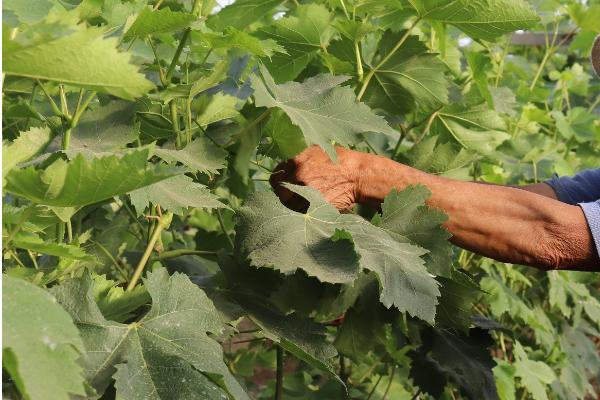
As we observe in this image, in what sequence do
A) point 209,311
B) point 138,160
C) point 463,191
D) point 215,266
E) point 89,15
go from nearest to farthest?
point 138,160
point 209,311
point 89,15
point 463,191
point 215,266

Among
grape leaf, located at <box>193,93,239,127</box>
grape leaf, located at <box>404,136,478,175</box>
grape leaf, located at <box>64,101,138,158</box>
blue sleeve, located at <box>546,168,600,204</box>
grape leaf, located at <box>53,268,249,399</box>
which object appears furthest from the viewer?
blue sleeve, located at <box>546,168,600,204</box>

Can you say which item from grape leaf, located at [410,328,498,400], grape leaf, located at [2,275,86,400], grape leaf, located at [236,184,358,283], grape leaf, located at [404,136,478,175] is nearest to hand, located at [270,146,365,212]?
grape leaf, located at [236,184,358,283]

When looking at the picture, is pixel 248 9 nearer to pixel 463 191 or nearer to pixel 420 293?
pixel 463 191

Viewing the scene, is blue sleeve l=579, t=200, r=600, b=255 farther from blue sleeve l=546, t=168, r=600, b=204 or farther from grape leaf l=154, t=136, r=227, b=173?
grape leaf l=154, t=136, r=227, b=173

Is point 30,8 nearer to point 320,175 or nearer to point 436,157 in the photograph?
point 320,175

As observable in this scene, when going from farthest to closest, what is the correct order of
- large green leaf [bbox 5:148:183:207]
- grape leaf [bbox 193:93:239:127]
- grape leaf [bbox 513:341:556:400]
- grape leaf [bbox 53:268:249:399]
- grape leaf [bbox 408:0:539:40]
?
grape leaf [bbox 513:341:556:400]
grape leaf [bbox 408:0:539:40]
grape leaf [bbox 193:93:239:127]
grape leaf [bbox 53:268:249:399]
large green leaf [bbox 5:148:183:207]

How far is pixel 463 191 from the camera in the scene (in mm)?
1681

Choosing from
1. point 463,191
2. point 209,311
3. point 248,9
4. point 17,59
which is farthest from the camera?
point 248,9

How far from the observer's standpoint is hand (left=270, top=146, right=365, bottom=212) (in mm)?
1490

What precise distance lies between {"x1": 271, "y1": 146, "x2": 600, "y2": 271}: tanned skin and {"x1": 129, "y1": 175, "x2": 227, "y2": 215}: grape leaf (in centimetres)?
30

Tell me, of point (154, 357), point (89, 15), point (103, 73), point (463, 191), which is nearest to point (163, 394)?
point (154, 357)

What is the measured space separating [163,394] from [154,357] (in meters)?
0.05

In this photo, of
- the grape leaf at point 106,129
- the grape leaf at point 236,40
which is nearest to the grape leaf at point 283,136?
the grape leaf at point 236,40

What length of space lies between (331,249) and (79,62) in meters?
0.50
